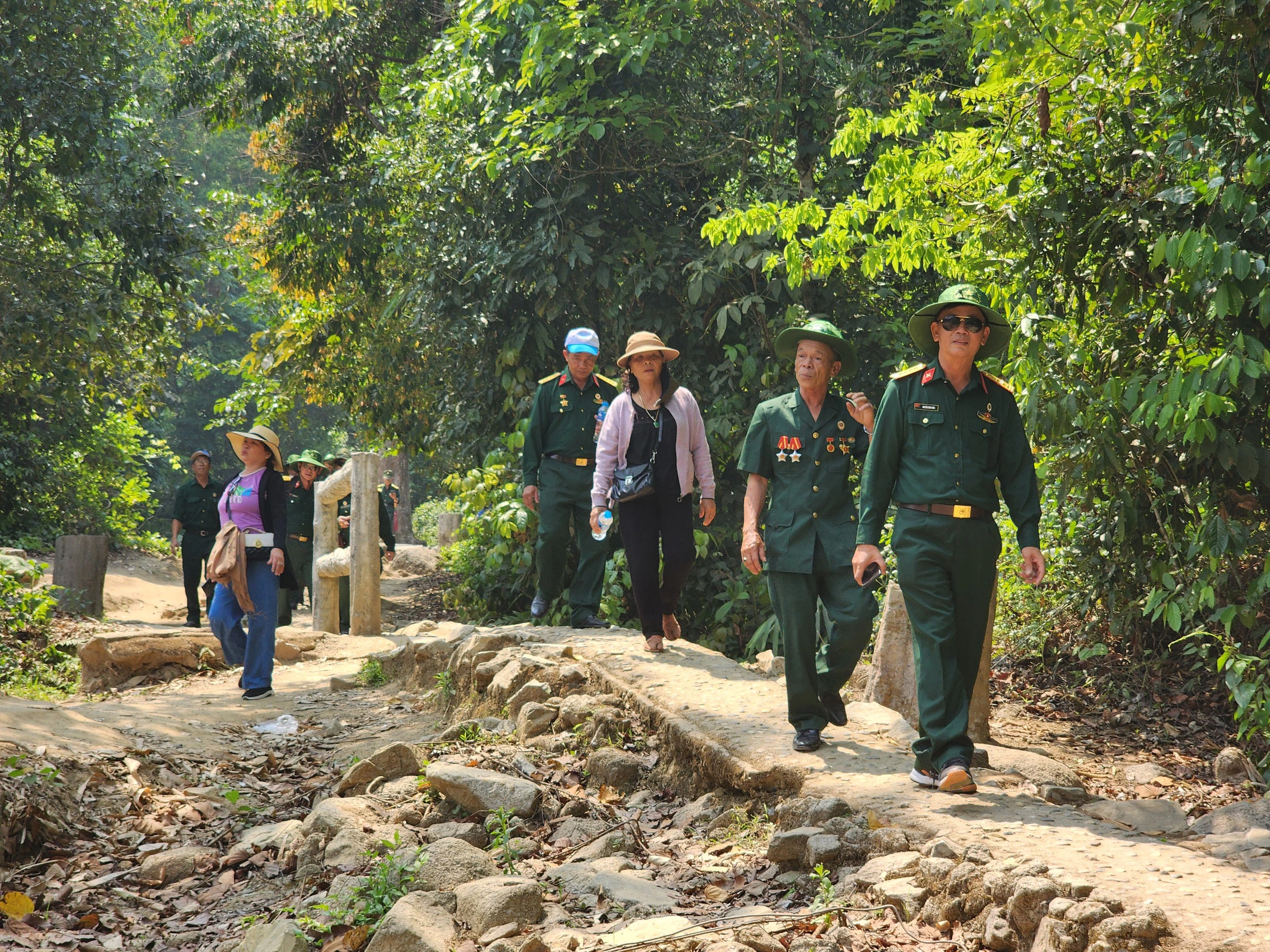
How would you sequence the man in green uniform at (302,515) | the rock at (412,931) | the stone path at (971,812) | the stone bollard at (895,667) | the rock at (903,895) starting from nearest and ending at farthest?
the stone path at (971,812)
the rock at (903,895)
the rock at (412,931)
the stone bollard at (895,667)
the man in green uniform at (302,515)

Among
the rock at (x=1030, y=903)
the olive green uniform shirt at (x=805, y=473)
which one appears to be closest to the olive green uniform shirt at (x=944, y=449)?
the olive green uniform shirt at (x=805, y=473)

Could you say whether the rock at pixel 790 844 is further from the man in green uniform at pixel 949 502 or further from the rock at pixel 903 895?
the man in green uniform at pixel 949 502

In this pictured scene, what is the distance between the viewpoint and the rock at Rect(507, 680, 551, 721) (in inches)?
259

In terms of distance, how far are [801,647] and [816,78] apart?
24.5ft

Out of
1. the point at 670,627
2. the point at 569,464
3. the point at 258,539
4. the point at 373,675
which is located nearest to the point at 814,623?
the point at 670,627

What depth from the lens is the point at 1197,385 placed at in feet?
15.7

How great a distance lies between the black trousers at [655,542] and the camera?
6996mm

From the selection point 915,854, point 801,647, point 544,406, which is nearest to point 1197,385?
point 801,647

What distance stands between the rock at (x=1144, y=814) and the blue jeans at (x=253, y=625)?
558cm

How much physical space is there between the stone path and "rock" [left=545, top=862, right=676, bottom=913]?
81 centimetres

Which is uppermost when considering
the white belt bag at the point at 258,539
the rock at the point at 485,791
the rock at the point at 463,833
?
the white belt bag at the point at 258,539

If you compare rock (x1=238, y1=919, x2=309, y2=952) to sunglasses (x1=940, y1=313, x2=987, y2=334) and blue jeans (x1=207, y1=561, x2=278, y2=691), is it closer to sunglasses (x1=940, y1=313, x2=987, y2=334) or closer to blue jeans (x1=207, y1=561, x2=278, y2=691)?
sunglasses (x1=940, y1=313, x2=987, y2=334)

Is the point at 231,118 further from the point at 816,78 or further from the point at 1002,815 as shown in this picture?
the point at 1002,815

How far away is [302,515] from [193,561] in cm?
157
